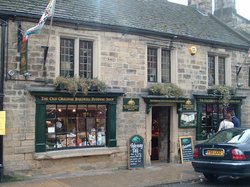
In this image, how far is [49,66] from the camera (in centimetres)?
1045

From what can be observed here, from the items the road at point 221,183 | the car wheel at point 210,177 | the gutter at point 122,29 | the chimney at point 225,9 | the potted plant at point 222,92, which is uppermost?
the chimney at point 225,9

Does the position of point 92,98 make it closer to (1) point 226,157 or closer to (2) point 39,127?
(2) point 39,127

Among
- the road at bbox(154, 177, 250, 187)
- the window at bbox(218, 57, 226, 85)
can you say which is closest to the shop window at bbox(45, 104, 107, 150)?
the road at bbox(154, 177, 250, 187)

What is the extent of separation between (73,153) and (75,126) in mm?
943

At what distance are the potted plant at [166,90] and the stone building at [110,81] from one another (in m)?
0.10

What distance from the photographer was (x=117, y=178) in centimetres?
1004

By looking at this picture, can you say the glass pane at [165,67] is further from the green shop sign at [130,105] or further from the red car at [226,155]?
the red car at [226,155]

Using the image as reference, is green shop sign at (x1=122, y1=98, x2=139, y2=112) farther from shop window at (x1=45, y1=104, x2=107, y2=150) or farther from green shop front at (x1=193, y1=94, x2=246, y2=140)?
green shop front at (x1=193, y1=94, x2=246, y2=140)

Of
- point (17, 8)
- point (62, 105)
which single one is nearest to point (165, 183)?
point (62, 105)

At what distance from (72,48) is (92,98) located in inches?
70.7

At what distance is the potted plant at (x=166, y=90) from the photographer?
12.4 m

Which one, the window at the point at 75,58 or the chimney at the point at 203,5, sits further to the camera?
the chimney at the point at 203,5

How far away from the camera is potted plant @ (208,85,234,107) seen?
14344 millimetres

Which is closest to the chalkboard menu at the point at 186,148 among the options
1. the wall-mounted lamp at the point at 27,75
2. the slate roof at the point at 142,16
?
the slate roof at the point at 142,16
